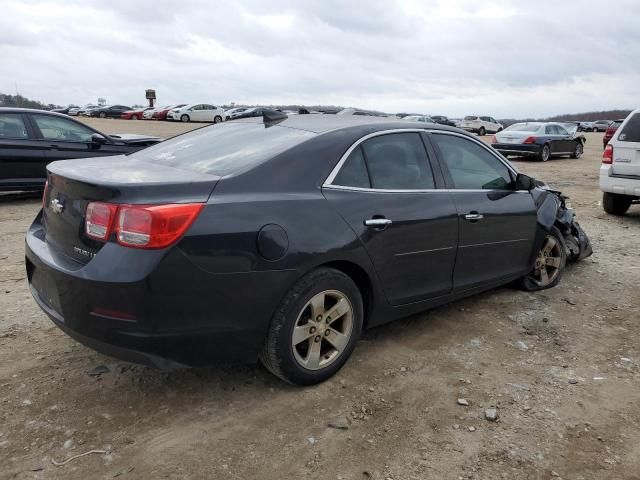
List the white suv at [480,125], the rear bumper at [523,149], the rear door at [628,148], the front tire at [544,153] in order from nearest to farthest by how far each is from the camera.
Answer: the rear door at [628,148] < the rear bumper at [523,149] < the front tire at [544,153] < the white suv at [480,125]

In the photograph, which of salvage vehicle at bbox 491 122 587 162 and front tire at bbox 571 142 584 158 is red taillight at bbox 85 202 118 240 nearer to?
salvage vehicle at bbox 491 122 587 162

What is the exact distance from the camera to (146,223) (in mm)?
2541

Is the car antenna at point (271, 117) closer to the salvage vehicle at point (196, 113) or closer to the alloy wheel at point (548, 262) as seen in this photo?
the alloy wheel at point (548, 262)

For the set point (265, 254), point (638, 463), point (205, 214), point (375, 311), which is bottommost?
point (638, 463)

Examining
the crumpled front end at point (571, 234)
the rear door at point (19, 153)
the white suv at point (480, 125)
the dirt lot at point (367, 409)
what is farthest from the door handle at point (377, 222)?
the white suv at point (480, 125)

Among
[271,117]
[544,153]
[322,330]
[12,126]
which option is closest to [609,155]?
Answer: [271,117]

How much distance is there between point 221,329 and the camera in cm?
275

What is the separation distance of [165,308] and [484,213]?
2.51m

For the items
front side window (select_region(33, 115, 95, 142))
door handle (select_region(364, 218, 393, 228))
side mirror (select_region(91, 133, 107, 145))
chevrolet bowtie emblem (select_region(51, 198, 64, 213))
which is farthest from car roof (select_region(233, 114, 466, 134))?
front side window (select_region(33, 115, 95, 142))

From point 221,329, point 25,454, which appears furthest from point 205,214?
point 25,454

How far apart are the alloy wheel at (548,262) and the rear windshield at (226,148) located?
274 centimetres

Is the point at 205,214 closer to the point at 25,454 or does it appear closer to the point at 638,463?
the point at 25,454

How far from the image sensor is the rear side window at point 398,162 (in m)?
3.48

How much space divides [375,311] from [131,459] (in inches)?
64.6
